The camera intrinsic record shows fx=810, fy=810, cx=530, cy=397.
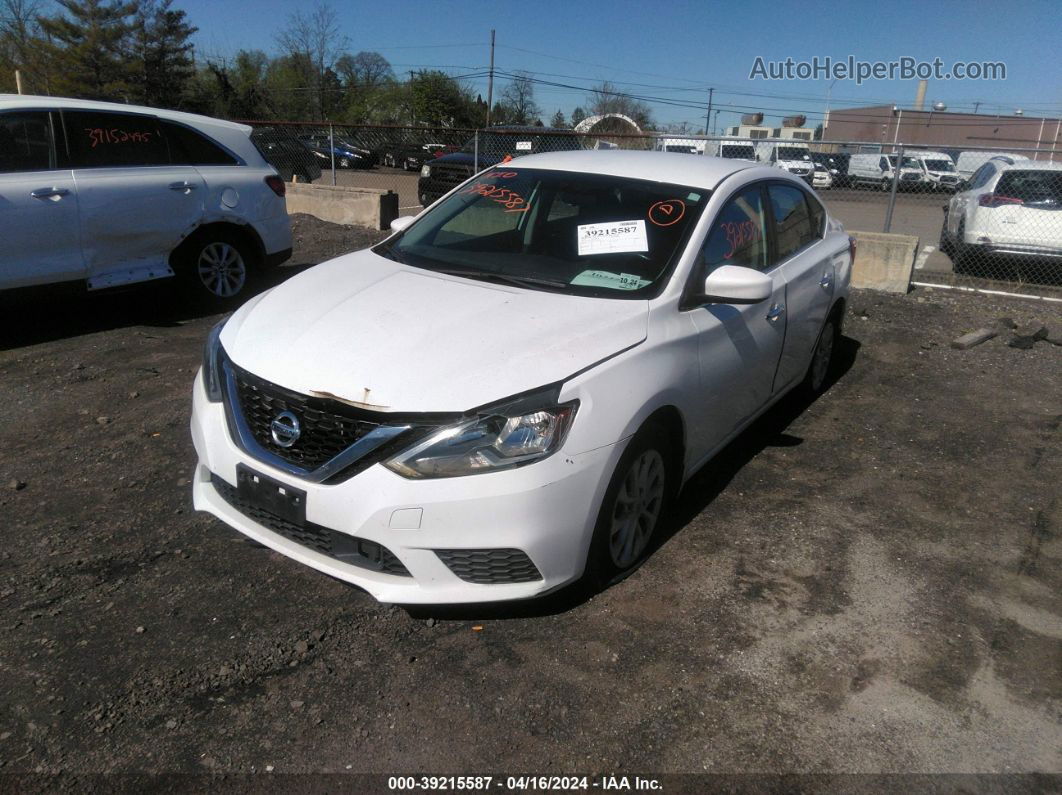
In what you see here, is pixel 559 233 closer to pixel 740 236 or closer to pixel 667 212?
pixel 667 212

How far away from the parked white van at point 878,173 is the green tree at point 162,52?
41.0 meters

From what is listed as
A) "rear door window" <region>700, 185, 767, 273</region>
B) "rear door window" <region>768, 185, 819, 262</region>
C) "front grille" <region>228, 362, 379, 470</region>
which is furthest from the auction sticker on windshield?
"front grille" <region>228, 362, 379, 470</region>

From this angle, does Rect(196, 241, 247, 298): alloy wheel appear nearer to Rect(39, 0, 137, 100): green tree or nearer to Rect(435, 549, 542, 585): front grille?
Rect(435, 549, 542, 585): front grille

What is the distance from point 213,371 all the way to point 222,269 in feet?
14.3

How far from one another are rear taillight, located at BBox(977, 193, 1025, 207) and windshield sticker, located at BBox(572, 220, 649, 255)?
811 centimetres

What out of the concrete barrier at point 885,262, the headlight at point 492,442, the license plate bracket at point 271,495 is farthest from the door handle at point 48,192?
the concrete barrier at point 885,262

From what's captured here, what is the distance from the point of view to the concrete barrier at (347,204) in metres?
11.9

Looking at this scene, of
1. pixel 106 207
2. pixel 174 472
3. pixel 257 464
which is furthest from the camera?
pixel 106 207

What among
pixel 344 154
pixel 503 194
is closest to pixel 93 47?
pixel 344 154

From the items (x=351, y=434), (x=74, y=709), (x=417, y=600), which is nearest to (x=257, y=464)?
(x=351, y=434)

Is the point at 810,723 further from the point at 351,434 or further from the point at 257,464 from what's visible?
the point at 257,464

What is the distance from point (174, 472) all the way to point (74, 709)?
5.71 feet

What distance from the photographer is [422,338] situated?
9.91 ft

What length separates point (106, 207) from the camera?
6215 mm
